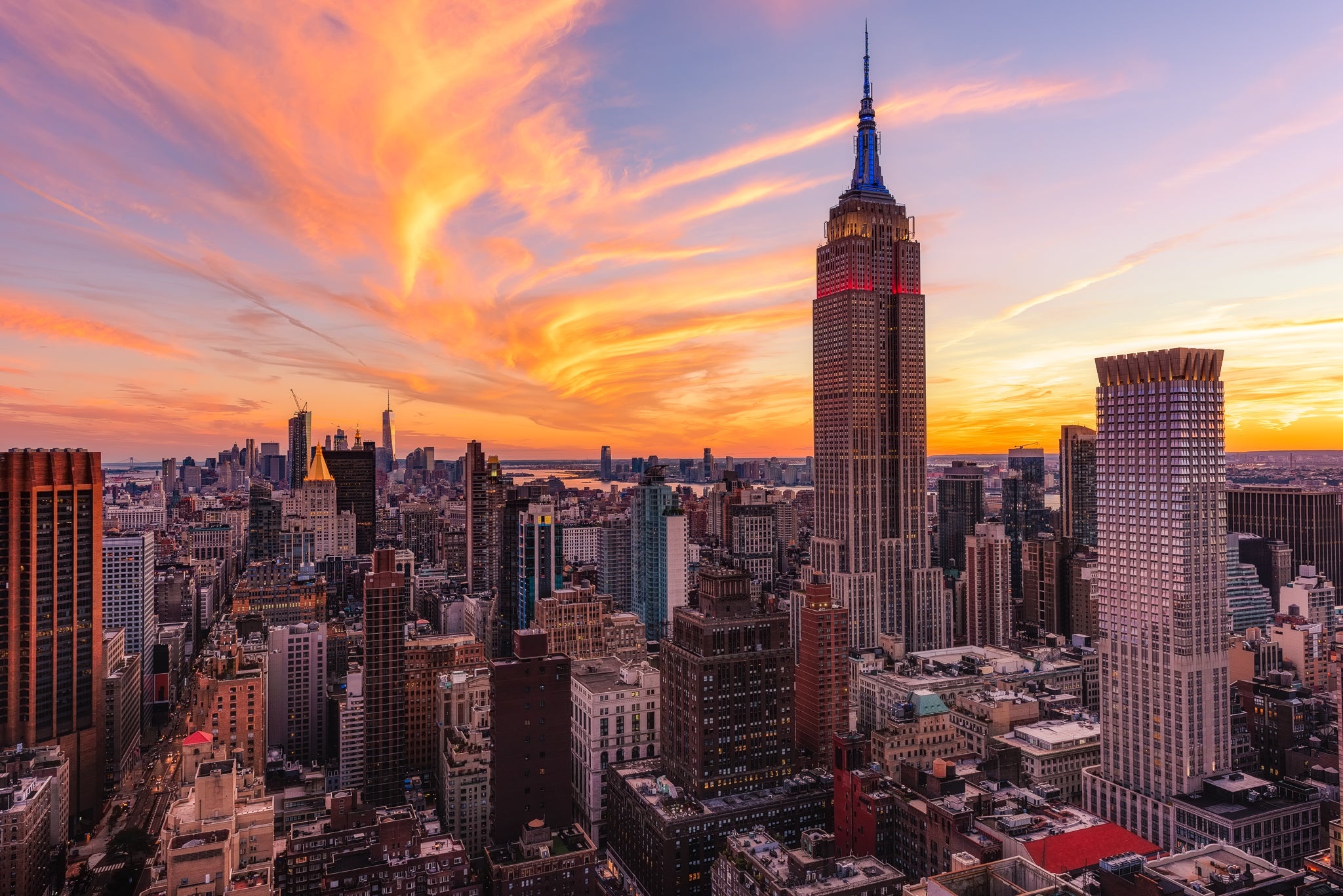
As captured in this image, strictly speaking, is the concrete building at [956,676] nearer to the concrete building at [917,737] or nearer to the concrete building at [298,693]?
the concrete building at [917,737]

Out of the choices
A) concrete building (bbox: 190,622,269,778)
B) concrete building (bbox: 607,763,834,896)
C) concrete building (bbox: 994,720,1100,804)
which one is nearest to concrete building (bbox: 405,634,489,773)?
concrete building (bbox: 190,622,269,778)

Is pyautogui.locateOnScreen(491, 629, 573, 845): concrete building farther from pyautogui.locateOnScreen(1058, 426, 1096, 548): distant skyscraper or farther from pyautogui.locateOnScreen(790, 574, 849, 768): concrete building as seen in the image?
pyautogui.locateOnScreen(1058, 426, 1096, 548): distant skyscraper

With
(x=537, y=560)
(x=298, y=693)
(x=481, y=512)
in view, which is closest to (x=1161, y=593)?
(x=537, y=560)

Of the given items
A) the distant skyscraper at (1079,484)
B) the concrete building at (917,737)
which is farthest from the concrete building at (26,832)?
the distant skyscraper at (1079,484)

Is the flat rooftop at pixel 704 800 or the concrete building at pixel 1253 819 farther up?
the concrete building at pixel 1253 819

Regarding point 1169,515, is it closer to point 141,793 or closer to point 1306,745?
point 1306,745

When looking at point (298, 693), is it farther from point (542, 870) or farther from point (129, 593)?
point (542, 870)

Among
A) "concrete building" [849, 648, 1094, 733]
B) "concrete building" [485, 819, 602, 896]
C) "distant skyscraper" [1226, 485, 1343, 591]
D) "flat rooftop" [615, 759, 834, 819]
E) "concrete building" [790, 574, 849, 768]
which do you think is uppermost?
"distant skyscraper" [1226, 485, 1343, 591]
